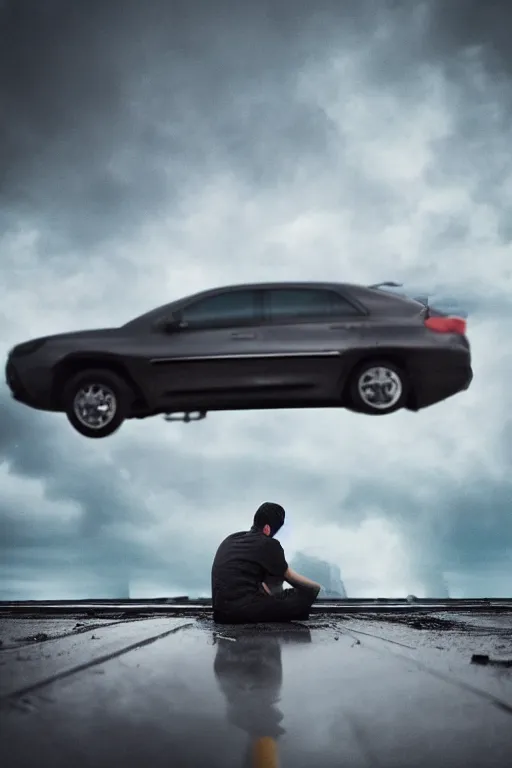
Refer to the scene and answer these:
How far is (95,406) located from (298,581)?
5.35m

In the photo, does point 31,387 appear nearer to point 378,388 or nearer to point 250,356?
point 250,356

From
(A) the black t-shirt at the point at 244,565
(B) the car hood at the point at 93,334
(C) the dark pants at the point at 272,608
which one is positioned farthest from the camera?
(C) the dark pants at the point at 272,608

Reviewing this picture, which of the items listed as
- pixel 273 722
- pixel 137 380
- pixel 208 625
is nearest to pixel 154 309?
pixel 137 380

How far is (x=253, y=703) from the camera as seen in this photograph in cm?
354

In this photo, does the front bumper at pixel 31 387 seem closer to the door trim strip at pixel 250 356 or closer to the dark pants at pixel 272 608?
the door trim strip at pixel 250 356

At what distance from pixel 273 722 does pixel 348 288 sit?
1.82m

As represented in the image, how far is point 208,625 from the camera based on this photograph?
8.23 meters

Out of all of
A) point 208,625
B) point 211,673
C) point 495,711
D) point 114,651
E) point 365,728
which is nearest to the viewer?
point 365,728

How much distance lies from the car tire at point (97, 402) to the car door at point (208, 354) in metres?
0.15

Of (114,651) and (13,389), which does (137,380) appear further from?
(114,651)

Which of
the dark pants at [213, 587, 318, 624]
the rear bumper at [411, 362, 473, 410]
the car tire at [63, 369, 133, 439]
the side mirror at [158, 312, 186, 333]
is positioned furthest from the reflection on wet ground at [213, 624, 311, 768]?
the side mirror at [158, 312, 186, 333]

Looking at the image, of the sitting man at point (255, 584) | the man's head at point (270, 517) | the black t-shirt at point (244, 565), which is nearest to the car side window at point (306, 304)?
the man's head at point (270, 517)

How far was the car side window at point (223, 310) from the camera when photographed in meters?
2.53

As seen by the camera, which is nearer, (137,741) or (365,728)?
(137,741)
